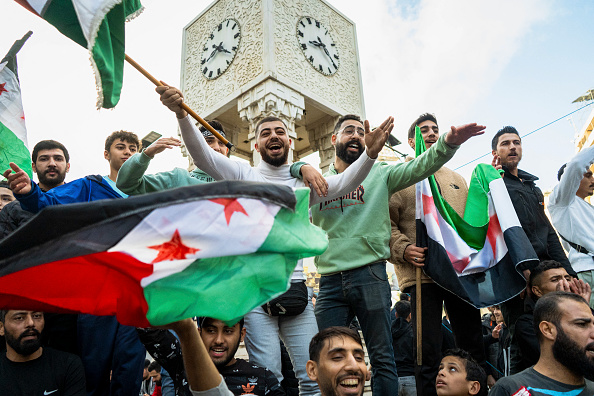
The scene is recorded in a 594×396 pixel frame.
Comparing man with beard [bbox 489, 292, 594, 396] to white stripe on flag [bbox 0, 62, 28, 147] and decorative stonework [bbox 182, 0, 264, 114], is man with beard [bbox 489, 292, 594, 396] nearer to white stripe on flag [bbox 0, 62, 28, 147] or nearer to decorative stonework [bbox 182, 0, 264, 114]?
white stripe on flag [bbox 0, 62, 28, 147]

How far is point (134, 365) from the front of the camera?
2.51 meters

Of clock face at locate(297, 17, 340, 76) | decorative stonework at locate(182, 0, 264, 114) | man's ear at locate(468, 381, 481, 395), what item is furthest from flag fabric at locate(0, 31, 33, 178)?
clock face at locate(297, 17, 340, 76)

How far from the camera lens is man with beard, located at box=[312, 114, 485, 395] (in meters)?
2.70

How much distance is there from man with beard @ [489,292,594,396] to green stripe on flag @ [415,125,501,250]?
2.73 ft

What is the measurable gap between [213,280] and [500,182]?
109 inches

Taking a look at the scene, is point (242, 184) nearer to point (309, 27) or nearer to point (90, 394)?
point (90, 394)

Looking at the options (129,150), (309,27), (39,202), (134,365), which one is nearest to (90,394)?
(134,365)

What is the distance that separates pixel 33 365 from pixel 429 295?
2.32 metres

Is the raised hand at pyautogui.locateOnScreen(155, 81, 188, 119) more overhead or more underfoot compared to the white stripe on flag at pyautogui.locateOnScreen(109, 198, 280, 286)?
more overhead

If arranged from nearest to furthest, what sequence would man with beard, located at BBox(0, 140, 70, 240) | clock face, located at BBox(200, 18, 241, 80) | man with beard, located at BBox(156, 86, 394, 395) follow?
man with beard, located at BBox(156, 86, 394, 395) < man with beard, located at BBox(0, 140, 70, 240) < clock face, located at BBox(200, 18, 241, 80)

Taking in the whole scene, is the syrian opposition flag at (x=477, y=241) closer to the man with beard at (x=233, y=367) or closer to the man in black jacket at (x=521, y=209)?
the man in black jacket at (x=521, y=209)

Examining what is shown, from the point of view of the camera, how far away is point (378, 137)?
275cm

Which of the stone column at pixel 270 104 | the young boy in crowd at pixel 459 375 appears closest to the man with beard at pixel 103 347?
the young boy in crowd at pixel 459 375

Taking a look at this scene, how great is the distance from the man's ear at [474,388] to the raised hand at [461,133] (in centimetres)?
152
